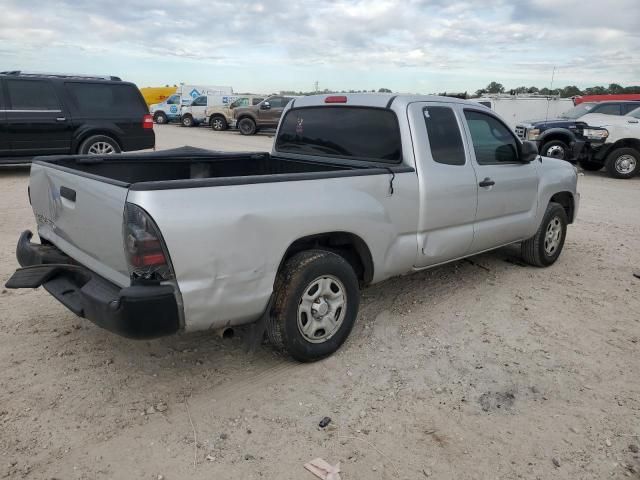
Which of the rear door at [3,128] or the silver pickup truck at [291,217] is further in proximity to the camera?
the rear door at [3,128]

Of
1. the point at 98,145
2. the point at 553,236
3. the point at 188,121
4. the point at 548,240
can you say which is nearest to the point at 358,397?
the point at 548,240

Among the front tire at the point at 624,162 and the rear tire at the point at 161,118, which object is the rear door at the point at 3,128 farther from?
the rear tire at the point at 161,118

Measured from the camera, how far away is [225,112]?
2605 cm

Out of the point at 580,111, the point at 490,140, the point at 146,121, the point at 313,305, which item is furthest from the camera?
the point at 580,111

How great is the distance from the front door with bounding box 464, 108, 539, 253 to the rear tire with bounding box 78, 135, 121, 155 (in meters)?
7.98

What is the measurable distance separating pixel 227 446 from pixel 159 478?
0.38 metres

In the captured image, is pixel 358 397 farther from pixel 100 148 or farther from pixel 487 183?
pixel 100 148

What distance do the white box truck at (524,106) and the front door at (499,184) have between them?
1555 centimetres

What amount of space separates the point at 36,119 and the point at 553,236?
902cm

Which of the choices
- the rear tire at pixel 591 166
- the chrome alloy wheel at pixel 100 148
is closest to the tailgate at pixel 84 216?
the chrome alloy wheel at pixel 100 148

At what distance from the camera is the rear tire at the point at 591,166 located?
45.5 ft

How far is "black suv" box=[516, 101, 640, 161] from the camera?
43.7 feet

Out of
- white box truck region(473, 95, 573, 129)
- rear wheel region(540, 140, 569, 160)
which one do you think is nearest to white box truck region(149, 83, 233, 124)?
white box truck region(473, 95, 573, 129)

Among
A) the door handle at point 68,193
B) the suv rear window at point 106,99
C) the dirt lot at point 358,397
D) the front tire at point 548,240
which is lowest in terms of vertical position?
the dirt lot at point 358,397
